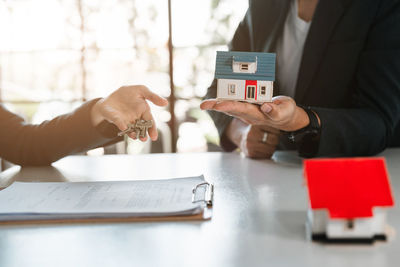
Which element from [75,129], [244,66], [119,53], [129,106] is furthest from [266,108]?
[119,53]

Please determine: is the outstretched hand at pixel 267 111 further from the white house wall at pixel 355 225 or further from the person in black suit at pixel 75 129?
the white house wall at pixel 355 225

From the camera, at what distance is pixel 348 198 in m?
0.56

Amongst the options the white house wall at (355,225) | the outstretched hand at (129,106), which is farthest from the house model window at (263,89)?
the white house wall at (355,225)

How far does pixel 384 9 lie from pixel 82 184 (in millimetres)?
1140

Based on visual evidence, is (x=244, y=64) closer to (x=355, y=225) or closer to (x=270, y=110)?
(x=270, y=110)

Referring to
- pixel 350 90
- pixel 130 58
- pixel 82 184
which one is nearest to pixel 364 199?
pixel 82 184

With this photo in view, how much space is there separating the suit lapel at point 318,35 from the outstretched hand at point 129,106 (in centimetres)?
57

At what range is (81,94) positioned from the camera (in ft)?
11.0

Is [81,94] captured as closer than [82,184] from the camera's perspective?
No

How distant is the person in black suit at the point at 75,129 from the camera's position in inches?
45.6

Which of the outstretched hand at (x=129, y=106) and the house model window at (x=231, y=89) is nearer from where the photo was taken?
the house model window at (x=231, y=89)

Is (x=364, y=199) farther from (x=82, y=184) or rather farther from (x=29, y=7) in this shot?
(x=29, y=7)

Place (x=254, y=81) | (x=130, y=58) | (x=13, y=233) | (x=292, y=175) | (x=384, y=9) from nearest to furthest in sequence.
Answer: (x=13, y=233) → (x=254, y=81) → (x=292, y=175) → (x=384, y=9) → (x=130, y=58)

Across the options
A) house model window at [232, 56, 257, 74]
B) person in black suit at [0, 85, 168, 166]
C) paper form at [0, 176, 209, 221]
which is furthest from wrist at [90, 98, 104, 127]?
house model window at [232, 56, 257, 74]
